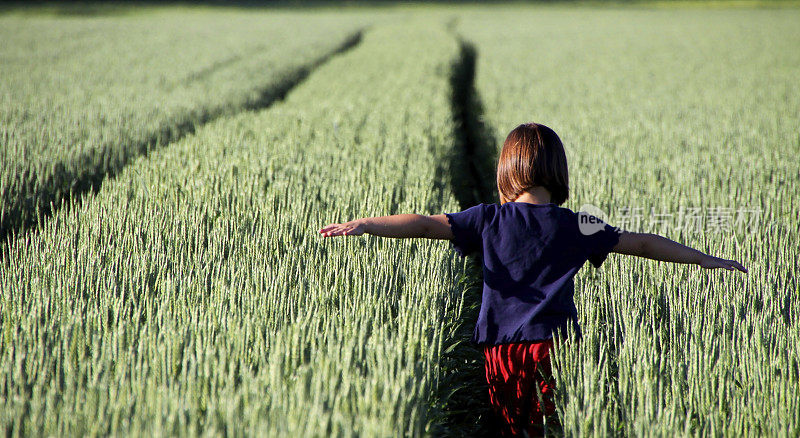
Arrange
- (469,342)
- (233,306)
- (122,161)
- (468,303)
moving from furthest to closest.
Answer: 1. (122,161)
2. (468,303)
3. (469,342)
4. (233,306)

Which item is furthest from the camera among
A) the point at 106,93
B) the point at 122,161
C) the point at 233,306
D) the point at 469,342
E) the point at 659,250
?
the point at 106,93

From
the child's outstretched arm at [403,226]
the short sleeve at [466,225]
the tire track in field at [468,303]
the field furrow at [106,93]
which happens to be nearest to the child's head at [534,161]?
the short sleeve at [466,225]

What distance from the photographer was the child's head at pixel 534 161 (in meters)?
1.85

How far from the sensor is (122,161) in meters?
5.34

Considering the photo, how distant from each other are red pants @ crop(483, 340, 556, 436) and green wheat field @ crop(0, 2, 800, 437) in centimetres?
8

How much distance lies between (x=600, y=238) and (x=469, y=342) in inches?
45.4

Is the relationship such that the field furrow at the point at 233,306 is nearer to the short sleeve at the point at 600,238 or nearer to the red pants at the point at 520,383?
the red pants at the point at 520,383

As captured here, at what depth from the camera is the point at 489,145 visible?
253 inches

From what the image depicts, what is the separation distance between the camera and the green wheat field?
1.65 meters

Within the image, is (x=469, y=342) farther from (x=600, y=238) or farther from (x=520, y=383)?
(x=600, y=238)

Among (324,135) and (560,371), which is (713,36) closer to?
(324,135)

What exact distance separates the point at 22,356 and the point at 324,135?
4.09m

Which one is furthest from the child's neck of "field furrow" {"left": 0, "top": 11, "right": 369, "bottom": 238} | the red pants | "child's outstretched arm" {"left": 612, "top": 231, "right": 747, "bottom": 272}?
"field furrow" {"left": 0, "top": 11, "right": 369, "bottom": 238}

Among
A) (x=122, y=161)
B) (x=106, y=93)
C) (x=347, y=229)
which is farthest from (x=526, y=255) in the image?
(x=106, y=93)
